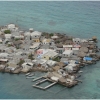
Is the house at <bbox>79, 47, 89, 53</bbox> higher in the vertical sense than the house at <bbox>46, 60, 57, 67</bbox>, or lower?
higher

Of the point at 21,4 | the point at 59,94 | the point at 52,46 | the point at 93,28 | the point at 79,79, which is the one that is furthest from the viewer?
the point at 21,4

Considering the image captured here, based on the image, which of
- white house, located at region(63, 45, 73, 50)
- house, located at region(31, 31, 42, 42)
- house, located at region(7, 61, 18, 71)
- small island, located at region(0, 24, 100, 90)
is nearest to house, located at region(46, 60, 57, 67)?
small island, located at region(0, 24, 100, 90)

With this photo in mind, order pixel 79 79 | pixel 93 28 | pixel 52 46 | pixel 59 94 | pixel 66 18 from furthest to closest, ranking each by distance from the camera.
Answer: pixel 66 18, pixel 93 28, pixel 52 46, pixel 79 79, pixel 59 94

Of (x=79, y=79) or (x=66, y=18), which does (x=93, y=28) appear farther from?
(x=79, y=79)

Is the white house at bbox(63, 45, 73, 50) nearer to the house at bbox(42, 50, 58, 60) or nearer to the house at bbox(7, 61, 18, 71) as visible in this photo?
the house at bbox(42, 50, 58, 60)

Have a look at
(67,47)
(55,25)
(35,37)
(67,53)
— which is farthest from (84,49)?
(55,25)

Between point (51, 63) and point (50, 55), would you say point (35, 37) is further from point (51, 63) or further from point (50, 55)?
point (51, 63)

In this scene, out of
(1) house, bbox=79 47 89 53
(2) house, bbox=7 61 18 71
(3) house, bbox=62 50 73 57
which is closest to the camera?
(2) house, bbox=7 61 18 71

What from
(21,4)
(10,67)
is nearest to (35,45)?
(10,67)
